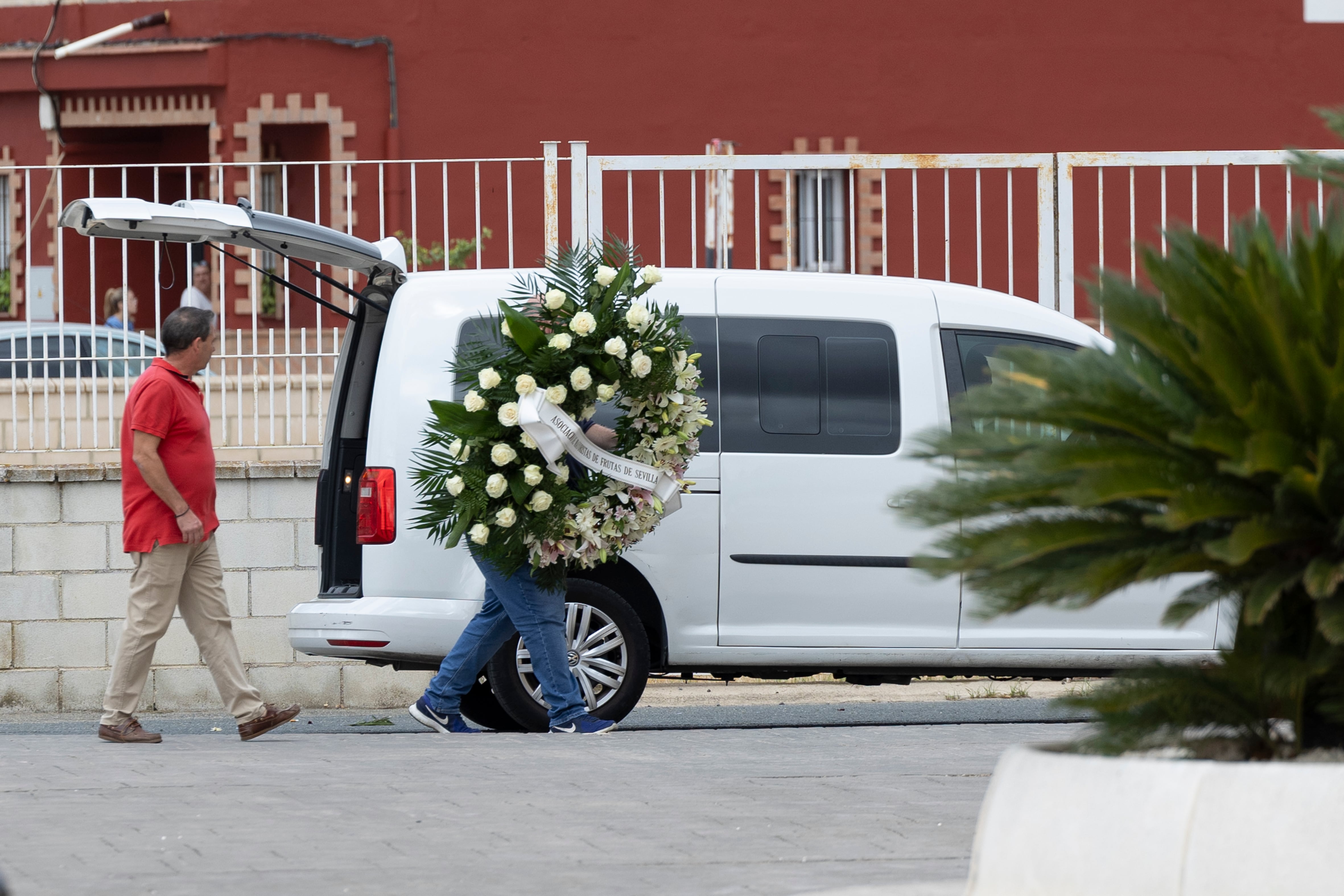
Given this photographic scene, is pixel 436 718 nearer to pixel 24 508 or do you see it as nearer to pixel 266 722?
pixel 266 722

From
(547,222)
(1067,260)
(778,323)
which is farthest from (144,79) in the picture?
(778,323)

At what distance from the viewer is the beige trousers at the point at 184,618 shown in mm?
7414

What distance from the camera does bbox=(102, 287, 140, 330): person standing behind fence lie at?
33.0 ft

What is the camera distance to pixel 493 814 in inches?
220

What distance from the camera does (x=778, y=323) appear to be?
25.6 ft

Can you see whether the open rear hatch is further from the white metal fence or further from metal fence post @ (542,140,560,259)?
metal fence post @ (542,140,560,259)

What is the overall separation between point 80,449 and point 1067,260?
5569 millimetres

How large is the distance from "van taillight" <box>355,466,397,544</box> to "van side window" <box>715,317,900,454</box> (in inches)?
54.1

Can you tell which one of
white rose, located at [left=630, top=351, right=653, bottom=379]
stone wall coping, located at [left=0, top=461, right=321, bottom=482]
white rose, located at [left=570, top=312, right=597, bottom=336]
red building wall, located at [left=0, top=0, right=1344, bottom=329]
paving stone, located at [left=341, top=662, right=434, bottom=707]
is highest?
red building wall, located at [left=0, top=0, right=1344, bottom=329]

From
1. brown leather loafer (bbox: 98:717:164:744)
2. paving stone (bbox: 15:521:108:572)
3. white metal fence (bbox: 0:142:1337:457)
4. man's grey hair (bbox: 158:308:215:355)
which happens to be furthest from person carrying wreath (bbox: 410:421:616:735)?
paving stone (bbox: 15:521:108:572)

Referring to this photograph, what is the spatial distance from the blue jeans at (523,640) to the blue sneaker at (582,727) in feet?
0.06

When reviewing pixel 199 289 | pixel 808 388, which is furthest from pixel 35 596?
pixel 808 388

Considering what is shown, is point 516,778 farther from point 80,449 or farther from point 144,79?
point 144,79

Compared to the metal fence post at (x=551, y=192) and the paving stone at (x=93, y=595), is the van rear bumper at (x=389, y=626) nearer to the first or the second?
the paving stone at (x=93, y=595)
